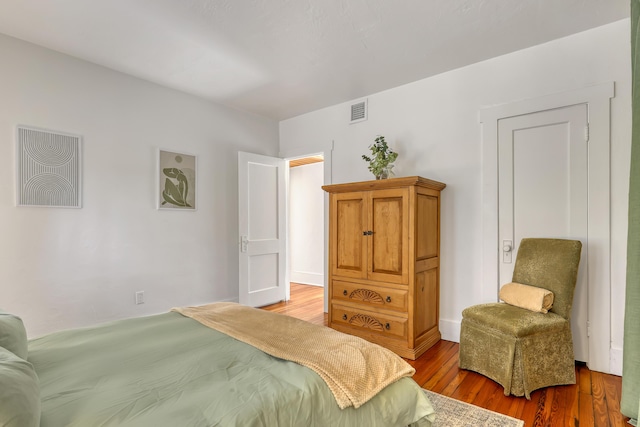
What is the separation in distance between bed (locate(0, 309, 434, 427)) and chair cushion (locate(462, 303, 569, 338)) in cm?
104

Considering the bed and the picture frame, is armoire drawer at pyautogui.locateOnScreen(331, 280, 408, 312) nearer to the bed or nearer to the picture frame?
the bed

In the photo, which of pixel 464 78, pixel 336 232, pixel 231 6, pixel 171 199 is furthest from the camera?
pixel 171 199

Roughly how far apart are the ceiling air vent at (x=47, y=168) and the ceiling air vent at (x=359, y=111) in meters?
2.76

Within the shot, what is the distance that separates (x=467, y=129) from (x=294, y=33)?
1.76m

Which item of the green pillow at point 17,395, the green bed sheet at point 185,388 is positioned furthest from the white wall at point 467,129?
the green pillow at point 17,395

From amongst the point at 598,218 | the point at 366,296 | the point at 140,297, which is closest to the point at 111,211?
the point at 140,297

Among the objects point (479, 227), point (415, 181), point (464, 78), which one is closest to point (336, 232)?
point (415, 181)

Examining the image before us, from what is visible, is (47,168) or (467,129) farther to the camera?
(467,129)

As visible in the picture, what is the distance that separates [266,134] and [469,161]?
8.87ft

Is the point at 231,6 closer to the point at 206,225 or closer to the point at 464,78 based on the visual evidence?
the point at 464,78

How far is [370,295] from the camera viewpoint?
2.99 metres

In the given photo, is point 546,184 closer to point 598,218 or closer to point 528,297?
point 598,218

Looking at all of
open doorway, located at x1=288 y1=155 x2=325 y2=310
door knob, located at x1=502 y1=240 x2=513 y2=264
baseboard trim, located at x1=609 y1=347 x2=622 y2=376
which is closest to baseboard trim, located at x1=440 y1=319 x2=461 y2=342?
door knob, located at x1=502 y1=240 x2=513 y2=264

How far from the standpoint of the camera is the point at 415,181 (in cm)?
269
